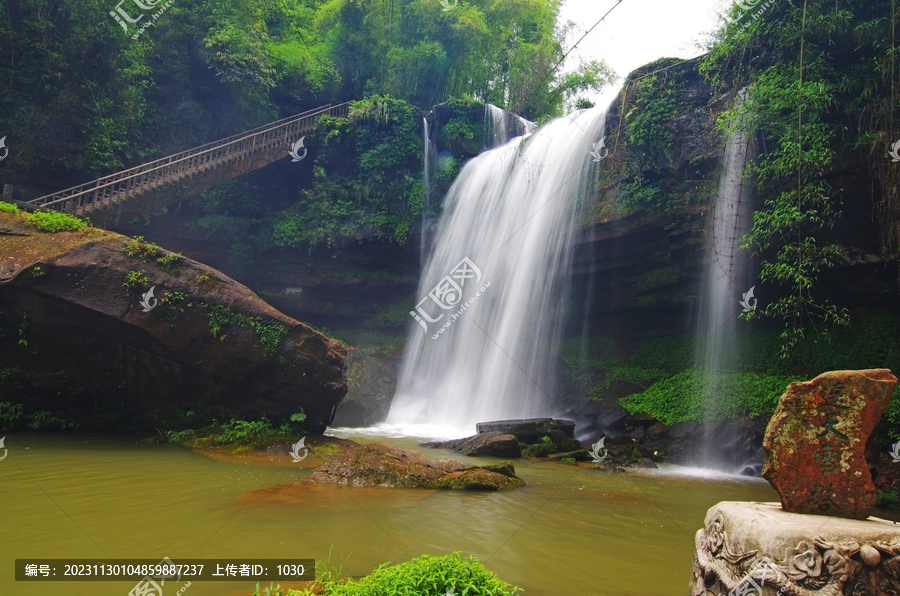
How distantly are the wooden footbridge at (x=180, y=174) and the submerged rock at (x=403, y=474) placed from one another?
10.6m

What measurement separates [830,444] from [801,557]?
0.91 m

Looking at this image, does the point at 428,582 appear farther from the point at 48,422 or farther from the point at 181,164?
the point at 181,164

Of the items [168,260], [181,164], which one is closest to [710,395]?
[168,260]

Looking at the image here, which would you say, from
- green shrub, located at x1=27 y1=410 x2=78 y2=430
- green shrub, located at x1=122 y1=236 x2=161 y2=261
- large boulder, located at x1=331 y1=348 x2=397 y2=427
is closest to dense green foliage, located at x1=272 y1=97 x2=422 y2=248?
large boulder, located at x1=331 y1=348 x2=397 y2=427

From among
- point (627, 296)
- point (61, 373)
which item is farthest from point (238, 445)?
point (627, 296)

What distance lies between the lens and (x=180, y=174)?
16.9m

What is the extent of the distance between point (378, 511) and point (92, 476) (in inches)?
140

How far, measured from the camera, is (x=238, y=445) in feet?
29.6

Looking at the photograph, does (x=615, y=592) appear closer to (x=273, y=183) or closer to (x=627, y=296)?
(x=627, y=296)

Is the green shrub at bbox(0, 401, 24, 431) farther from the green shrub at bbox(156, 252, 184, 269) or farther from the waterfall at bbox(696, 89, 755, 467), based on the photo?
the waterfall at bbox(696, 89, 755, 467)

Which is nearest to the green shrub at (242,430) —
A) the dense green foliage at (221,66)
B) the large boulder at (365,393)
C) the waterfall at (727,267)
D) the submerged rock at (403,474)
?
the submerged rock at (403,474)

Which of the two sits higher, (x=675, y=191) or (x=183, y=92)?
(x=183, y=92)

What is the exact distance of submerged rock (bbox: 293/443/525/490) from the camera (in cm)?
688

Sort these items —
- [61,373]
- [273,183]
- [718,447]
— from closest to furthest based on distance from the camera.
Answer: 1. [61,373]
2. [718,447]
3. [273,183]
